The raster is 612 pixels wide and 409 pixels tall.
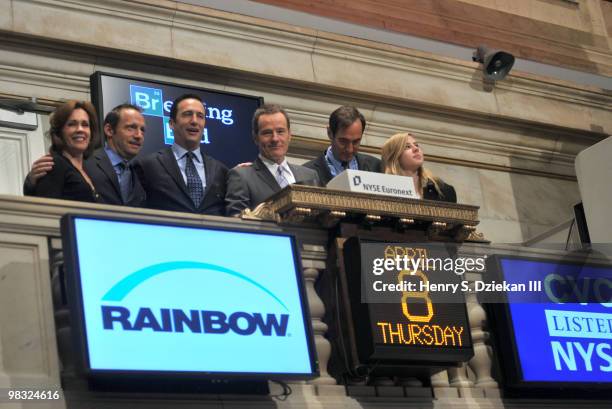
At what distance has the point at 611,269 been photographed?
8.98 meters

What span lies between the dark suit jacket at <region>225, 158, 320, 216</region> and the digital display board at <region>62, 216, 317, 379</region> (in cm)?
64

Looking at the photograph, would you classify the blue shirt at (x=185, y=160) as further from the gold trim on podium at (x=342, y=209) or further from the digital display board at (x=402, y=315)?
the digital display board at (x=402, y=315)

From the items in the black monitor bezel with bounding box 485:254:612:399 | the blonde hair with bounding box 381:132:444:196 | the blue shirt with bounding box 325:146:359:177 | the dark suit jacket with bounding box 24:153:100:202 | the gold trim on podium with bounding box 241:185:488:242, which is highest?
the blue shirt with bounding box 325:146:359:177

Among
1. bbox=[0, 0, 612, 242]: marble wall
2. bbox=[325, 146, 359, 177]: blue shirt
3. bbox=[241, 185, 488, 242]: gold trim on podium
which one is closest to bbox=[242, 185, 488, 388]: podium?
bbox=[241, 185, 488, 242]: gold trim on podium

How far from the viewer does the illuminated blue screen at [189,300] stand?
665 centimetres

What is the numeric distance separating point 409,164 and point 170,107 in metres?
2.77

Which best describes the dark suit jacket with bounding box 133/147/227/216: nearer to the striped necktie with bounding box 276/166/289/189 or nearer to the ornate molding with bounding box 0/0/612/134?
the striped necktie with bounding box 276/166/289/189

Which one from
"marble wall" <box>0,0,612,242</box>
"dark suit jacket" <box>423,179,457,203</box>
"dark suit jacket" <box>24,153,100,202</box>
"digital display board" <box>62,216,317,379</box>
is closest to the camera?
"digital display board" <box>62,216,317,379</box>

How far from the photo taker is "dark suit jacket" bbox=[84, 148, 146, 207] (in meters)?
7.77

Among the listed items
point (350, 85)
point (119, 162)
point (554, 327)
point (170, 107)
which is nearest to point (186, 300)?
point (119, 162)

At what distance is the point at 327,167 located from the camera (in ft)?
29.3

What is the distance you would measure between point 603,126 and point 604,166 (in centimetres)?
229

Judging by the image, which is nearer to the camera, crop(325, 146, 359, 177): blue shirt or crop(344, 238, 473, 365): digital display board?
crop(344, 238, 473, 365): digital display board

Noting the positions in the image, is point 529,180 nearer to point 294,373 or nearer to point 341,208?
point 341,208
